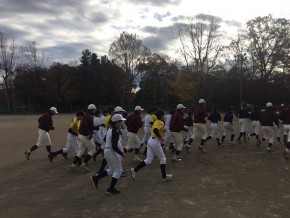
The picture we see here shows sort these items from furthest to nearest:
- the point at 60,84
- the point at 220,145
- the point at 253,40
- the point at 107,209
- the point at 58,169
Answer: the point at 60,84 → the point at 253,40 → the point at 220,145 → the point at 58,169 → the point at 107,209

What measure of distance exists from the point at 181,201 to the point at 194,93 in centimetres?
5305

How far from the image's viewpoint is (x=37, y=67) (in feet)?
248

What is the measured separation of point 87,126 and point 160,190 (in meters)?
3.54

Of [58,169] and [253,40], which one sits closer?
[58,169]

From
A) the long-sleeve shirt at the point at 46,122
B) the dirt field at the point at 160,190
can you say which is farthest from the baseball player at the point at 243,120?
the long-sleeve shirt at the point at 46,122

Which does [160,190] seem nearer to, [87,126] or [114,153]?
[114,153]

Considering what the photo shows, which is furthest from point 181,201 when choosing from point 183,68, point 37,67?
point 37,67

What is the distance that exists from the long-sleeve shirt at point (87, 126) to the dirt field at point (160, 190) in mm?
1204

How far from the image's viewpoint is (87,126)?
1084 centimetres

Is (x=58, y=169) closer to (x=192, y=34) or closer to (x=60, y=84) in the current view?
(x=192, y=34)

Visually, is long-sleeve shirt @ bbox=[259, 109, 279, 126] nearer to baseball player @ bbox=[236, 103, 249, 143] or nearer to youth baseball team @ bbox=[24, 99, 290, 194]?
youth baseball team @ bbox=[24, 99, 290, 194]

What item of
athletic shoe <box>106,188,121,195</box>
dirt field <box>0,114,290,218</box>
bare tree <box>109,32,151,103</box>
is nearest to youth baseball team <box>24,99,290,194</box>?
athletic shoe <box>106,188,121,195</box>

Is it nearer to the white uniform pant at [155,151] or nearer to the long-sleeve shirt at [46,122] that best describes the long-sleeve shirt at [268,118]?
the white uniform pant at [155,151]

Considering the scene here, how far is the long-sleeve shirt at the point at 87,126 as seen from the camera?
10.8 meters
